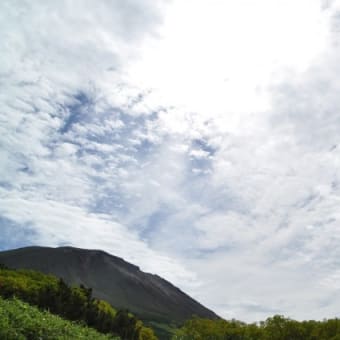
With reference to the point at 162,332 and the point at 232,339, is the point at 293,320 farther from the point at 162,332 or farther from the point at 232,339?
the point at 162,332

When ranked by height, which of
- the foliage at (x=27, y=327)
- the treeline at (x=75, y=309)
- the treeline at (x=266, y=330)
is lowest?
the foliage at (x=27, y=327)

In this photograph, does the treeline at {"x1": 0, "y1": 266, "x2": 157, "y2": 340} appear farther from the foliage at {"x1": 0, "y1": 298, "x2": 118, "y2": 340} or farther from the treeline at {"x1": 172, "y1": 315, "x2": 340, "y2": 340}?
the treeline at {"x1": 172, "y1": 315, "x2": 340, "y2": 340}

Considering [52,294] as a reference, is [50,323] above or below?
below

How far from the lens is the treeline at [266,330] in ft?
192

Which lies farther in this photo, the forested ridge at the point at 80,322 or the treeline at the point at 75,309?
the treeline at the point at 75,309

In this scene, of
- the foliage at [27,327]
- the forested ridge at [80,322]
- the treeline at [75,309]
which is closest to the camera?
the foliage at [27,327]

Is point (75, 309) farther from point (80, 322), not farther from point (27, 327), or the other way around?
point (27, 327)

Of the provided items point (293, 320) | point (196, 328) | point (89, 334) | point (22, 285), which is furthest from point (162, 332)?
point (89, 334)

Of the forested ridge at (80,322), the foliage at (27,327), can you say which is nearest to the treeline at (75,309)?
the forested ridge at (80,322)

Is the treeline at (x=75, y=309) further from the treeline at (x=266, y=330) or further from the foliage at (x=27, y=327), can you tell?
the treeline at (x=266, y=330)

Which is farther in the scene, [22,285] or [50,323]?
[22,285]

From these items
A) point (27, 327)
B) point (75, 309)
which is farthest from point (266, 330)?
point (27, 327)

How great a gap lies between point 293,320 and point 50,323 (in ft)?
160

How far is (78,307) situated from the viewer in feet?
122
